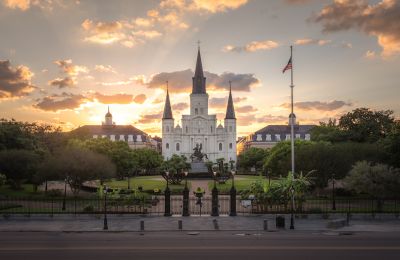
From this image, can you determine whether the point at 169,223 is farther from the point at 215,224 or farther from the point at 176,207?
the point at 176,207

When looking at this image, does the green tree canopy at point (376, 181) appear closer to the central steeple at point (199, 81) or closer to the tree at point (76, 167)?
the tree at point (76, 167)

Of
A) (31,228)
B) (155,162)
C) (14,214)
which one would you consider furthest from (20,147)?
(155,162)

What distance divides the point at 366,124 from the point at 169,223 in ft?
163

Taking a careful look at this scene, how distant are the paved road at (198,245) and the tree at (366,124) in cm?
4565

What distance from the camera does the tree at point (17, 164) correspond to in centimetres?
5031

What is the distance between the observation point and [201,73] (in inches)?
6265

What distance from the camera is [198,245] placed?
20906mm

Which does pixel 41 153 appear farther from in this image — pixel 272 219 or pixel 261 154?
pixel 261 154

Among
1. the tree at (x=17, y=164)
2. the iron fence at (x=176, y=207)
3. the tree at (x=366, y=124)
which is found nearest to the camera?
the iron fence at (x=176, y=207)

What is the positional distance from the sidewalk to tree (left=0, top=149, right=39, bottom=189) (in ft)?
66.8

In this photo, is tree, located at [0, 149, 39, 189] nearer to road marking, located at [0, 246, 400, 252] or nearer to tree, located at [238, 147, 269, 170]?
road marking, located at [0, 246, 400, 252]

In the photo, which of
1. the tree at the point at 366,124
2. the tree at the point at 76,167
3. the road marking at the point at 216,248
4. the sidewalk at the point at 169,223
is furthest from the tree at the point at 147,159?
the road marking at the point at 216,248

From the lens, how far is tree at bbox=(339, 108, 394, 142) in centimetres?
6838

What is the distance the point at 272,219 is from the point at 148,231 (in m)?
10.3
